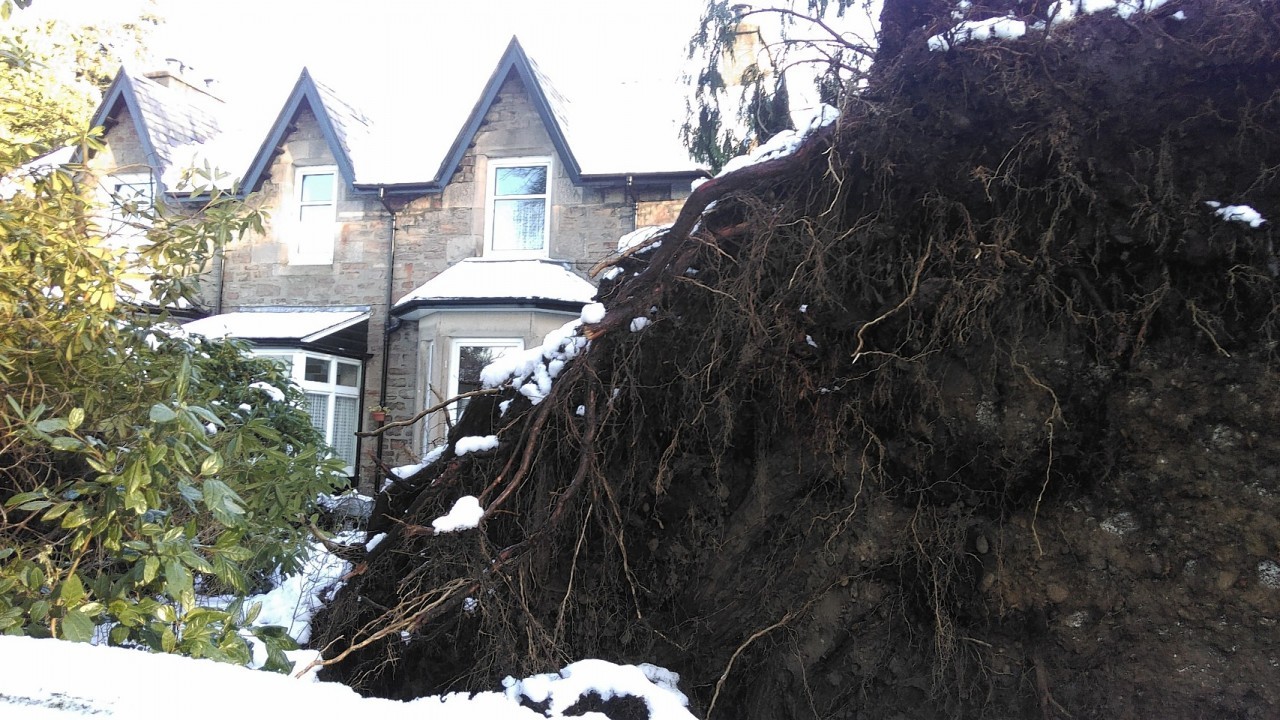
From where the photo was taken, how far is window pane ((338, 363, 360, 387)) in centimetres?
1152

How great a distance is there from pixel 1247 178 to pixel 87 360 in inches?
206

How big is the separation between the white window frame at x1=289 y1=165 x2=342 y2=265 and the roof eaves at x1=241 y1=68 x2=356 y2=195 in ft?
1.23

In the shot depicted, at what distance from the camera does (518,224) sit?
11.7 metres

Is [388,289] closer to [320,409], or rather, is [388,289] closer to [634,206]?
[320,409]

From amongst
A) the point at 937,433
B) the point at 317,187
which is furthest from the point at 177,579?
the point at 317,187

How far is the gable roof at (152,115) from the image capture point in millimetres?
12617

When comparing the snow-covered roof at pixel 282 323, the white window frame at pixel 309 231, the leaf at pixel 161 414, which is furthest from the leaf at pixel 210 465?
the white window frame at pixel 309 231

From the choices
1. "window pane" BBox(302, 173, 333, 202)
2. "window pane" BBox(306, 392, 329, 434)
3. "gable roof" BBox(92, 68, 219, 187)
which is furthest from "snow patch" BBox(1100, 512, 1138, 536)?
"gable roof" BBox(92, 68, 219, 187)

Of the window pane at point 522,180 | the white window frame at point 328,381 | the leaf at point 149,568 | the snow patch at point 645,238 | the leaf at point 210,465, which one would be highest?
the window pane at point 522,180

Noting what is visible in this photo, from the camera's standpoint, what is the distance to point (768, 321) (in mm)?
3758

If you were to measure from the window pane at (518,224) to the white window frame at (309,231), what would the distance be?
9.50 feet

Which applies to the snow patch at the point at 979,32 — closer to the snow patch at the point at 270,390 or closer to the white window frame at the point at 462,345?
the snow patch at the point at 270,390

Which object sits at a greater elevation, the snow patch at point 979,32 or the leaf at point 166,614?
the snow patch at point 979,32

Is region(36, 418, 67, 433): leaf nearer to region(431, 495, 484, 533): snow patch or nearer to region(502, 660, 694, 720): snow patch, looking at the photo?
region(431, 495, 484, 533): snow patch
